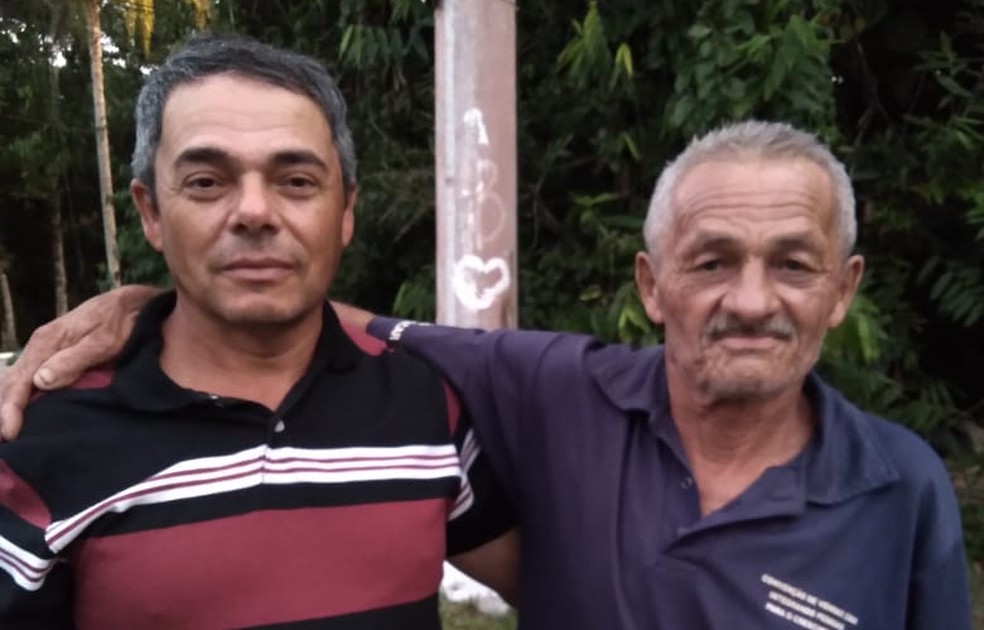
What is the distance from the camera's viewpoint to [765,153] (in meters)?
1.95

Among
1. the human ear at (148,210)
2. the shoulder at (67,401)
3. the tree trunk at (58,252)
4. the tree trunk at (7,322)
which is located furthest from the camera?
the tree trunk at (7,322)

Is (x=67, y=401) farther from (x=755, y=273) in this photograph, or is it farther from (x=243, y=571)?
(x=755, y=273)

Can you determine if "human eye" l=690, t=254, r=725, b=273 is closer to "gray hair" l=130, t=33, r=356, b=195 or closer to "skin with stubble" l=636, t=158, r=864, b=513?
"skin with stubble" l=636, t=158, r=864, b=513

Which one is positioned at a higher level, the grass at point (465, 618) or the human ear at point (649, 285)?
the human ear at point (649, 285)

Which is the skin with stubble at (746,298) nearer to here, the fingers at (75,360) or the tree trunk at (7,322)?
the fingers at (75,360)

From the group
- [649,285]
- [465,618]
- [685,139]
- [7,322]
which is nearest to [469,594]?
[465,618]

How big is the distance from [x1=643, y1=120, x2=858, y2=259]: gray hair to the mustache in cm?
18

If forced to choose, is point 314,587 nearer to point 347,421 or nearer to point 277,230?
point 347,421

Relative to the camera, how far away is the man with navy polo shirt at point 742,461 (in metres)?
1.85

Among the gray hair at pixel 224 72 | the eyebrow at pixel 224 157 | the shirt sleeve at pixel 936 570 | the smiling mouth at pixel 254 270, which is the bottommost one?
the shirt sleeve at pixel 936 570

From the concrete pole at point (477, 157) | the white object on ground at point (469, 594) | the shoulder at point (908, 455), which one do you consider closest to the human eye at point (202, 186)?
the shoulder at point (908, 455)

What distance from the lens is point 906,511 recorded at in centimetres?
187

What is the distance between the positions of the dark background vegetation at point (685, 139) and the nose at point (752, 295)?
246 centimetres

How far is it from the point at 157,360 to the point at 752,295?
3.22 ft
